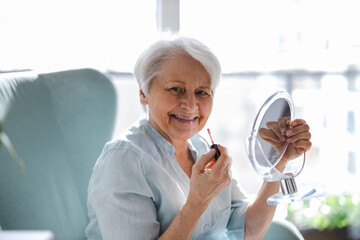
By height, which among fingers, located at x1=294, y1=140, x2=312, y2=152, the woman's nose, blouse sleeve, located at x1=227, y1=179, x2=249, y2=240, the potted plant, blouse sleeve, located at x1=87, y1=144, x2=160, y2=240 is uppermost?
the woman's nose

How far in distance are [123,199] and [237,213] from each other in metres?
0.49

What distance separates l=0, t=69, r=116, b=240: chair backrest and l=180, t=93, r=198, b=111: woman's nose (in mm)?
388

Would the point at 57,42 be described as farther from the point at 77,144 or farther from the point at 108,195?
the point at 108,195

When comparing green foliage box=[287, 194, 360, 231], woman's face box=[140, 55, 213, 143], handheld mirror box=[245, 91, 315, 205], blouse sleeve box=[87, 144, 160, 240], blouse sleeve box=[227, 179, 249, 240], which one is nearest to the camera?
handheld mirror box=[245, 91, 315, 205]

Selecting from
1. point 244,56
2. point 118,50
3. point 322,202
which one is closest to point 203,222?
point 118,50

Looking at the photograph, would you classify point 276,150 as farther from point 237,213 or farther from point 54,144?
point 54,144

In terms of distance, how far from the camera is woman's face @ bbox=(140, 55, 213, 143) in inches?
49.9

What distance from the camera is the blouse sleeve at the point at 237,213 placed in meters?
1.45

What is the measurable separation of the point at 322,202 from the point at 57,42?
1727 millimetres

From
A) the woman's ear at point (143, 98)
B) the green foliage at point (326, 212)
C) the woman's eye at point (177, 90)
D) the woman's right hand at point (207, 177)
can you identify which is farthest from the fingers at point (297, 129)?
the green foliage at point (326, 212)

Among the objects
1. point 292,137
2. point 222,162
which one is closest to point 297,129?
point 292,137

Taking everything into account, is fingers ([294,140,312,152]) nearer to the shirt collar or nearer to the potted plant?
the shirt collar

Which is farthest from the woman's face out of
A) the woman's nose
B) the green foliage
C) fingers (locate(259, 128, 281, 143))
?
the green foliage

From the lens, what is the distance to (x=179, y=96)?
1284 millimetres
